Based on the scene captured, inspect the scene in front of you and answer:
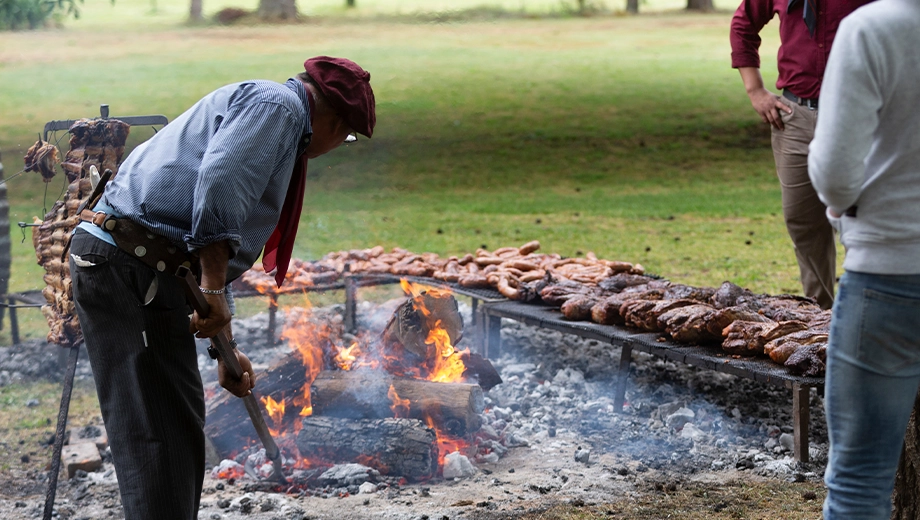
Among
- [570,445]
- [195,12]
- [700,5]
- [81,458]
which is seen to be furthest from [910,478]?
[700,5]

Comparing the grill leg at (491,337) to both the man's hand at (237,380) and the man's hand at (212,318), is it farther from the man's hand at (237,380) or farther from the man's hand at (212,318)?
the man's hand at (212,318)

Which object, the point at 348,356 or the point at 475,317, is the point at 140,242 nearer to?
the point at 348,356

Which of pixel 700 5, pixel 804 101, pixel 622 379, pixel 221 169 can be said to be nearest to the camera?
pixel 221 169

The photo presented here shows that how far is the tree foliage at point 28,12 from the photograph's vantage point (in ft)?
36.2

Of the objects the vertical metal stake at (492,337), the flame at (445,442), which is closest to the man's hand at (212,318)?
the flame at (445,442)

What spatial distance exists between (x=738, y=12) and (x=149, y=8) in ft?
40.9

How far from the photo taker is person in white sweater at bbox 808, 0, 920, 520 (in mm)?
2301

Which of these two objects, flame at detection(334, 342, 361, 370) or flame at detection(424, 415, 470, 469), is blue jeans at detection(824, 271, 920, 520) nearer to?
flame at detection(424, 415, 470, 469)

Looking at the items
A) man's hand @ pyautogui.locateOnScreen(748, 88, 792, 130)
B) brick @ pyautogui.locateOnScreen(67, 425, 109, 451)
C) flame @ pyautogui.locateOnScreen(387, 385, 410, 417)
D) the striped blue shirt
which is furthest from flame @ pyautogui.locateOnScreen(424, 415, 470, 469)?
man's hand @ pyautogui.locateOnScreen(748, 88, 792, 130)

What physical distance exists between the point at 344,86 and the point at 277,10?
38.4ft

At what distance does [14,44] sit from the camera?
48.6ft

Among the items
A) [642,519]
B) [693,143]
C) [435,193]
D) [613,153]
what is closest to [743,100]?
[693,143]

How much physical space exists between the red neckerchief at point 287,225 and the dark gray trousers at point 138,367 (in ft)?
1.55

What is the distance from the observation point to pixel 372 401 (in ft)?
16.8
